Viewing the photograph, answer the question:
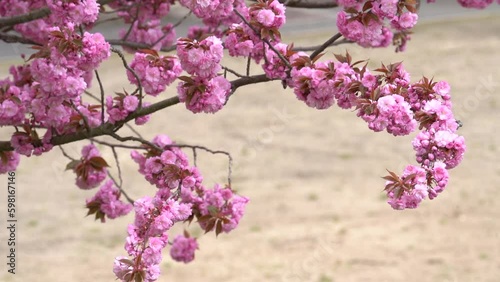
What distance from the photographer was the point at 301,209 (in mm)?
6773

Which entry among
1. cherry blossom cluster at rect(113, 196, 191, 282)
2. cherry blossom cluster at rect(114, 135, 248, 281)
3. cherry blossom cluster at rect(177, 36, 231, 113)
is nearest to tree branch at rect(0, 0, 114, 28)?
cherry blossom cluster at rect(114, 135, 248, 281)

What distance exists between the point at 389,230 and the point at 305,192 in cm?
94

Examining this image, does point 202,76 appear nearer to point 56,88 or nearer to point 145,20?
point 56,88

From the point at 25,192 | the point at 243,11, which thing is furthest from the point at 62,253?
the point at 243,11

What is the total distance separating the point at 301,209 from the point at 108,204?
3.04 m

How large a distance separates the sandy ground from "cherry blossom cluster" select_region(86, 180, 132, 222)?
1936 mm

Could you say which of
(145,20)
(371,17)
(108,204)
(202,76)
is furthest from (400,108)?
(145,20)

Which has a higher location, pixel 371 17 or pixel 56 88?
pixel 371 17

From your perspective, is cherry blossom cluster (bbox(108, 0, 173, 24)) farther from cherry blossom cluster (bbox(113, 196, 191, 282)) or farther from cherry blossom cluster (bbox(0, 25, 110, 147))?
cherry blossom cluster (bbox(113, 196, 191, 282))

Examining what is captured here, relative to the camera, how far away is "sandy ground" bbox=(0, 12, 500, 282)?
5910 mm

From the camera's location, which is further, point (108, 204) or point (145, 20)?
point (145, 20)

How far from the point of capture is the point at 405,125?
103 inches

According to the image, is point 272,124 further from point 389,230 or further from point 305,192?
point 389,230

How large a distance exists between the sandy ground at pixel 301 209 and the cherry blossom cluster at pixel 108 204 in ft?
6.35
